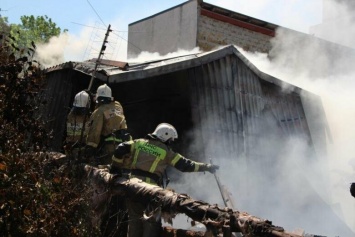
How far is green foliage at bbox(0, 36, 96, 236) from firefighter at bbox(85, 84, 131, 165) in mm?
1632

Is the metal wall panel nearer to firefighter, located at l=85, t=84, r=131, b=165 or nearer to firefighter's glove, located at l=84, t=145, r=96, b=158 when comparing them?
firefighter, located at l=85, t=84, r=131, b=165

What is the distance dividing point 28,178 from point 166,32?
1725cm

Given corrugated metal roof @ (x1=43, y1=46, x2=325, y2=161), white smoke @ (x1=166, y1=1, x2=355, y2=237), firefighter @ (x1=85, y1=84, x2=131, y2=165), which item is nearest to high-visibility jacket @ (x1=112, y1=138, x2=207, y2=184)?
firefighter @ (x1=85, y1=84, x2=131, y2=165)

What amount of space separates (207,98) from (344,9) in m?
24.7

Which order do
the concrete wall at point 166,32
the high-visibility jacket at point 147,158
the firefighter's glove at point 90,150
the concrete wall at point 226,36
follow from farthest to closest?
the concrete wall at point 166,32
the concrete wall at point 226,36
the firefighter's glove at point 90,150
the high-visibility jacket at point 147,158

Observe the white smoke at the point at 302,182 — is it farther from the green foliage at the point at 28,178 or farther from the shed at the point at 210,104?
the green foliage at the point at 28,178

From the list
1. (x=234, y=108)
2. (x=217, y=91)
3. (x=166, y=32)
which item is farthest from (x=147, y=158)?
(x=166, y=32)

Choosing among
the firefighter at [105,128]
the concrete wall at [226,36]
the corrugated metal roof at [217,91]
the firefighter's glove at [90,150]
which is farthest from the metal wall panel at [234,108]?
the concrete wall at [226,36]

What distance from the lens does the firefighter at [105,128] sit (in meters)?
6.89

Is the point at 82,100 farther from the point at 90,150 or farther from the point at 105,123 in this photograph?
the point at 90,150

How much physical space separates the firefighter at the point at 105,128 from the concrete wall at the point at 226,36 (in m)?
12.3

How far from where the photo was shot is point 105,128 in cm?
705

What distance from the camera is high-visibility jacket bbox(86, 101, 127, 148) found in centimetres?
689

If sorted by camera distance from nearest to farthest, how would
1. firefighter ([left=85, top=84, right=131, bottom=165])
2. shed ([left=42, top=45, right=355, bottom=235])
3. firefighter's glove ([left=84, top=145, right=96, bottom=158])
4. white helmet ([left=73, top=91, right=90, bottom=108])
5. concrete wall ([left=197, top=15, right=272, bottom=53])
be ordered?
firefighter's glove ([left=84, top=145, right=96, bottom=158]) → firefighter ([left=85, top=84, right=131, bottom=165]) → white helmet ([left=73, top=91, right=90, bottom=108]) → shed ([left=42, top=45, right=355, bottom=235]) → concrete wall ([left=197, top=15, right=272, bottom=53])
